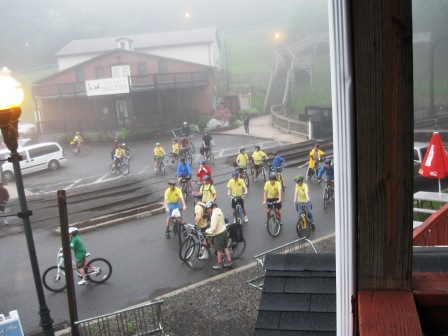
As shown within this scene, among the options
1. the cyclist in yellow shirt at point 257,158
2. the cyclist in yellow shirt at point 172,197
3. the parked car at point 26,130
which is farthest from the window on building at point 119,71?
the cyclist in yellow shirt at point 172,197

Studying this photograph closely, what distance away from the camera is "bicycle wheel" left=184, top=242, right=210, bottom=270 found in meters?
11.6

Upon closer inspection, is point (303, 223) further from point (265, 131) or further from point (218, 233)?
point (265, 131)

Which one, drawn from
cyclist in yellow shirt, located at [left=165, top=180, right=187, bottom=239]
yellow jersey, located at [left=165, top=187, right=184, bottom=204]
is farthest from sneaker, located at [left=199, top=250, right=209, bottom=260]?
yellow jersey, located at [left=165, top=187, right=184, bottom=204]

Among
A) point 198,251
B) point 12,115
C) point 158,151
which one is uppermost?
point 12,115

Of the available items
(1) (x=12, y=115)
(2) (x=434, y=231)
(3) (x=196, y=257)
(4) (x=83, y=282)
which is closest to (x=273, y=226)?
(3) (x=196, y=257)

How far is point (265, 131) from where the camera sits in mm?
33812

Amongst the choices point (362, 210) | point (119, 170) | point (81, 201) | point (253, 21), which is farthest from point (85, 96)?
point (253, 21)

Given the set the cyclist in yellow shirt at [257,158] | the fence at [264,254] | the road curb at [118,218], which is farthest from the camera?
the cyclist in yellow shirt at [257,158]

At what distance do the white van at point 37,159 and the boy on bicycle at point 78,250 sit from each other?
50.7ft

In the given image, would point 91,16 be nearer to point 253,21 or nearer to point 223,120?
point 253,21

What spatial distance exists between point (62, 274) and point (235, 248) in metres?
4.36

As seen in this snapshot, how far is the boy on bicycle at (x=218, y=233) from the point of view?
1073 cm

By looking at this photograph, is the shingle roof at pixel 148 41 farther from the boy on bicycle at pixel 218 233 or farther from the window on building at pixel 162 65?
the boy on bicycle at pixel 218 233

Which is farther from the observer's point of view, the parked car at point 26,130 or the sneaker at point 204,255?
the parked car at point 26,130
